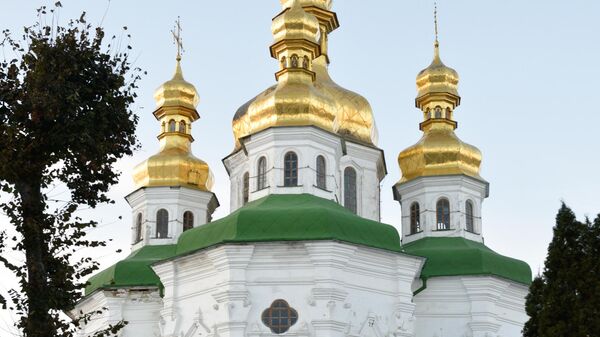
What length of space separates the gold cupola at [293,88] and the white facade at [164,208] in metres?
2.30

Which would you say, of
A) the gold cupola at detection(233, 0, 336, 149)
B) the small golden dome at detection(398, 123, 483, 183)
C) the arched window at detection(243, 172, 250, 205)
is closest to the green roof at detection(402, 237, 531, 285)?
the small golden dome at detection(398, 123, 483, 183)

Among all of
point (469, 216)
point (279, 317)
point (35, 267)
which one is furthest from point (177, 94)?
point (35, 267)

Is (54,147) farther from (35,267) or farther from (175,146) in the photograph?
(175,146)

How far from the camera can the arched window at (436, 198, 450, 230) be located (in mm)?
24375

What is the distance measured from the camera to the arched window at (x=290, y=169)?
70.6 ft

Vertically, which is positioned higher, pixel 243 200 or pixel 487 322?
pixel 243 200

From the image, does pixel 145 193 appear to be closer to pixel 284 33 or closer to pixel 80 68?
pixel 284 33

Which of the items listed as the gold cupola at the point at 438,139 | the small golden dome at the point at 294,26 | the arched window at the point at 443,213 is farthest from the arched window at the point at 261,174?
the arched window at the point at 443,213

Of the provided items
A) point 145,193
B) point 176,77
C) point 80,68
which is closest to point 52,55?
point 80,68

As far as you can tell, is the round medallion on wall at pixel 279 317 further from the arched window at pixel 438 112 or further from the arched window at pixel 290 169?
the arched window at pixel 438 112

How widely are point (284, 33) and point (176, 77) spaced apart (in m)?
4.82

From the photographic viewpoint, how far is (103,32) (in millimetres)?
11039

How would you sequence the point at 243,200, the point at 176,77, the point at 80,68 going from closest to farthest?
the point at 80,68 → the point at 243,200 → the point at 176,77

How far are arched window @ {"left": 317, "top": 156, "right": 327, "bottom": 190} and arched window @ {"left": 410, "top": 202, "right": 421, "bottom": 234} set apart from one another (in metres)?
3.69
